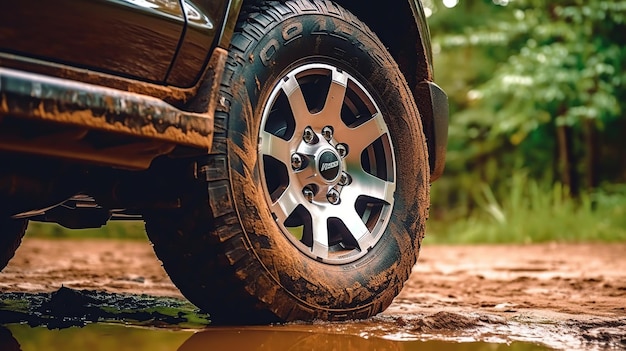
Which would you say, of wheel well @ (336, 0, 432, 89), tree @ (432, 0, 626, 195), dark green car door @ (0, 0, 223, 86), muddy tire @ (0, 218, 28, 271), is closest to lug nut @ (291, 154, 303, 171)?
dark green car door @ (0, 0, 223, 86)

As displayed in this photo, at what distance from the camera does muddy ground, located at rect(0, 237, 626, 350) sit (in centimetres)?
228

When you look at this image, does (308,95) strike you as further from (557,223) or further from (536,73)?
(536,73)

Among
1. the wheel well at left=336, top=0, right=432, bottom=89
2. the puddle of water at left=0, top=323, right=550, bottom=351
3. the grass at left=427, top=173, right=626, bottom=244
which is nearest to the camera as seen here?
the puddle of water at left=0, top=323, right=550, bottom=351

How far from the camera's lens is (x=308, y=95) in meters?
2.67

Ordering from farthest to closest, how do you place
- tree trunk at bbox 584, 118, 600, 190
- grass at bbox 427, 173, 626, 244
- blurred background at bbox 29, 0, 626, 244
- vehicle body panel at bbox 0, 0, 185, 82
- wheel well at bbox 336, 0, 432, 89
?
tree trunk at bbox 584, 118, 600, 190, blurred background at bbox 29, 0, 626, 244, grass at bbox 427, 173, 626, 244, wheel well at bbox 336, 0, 432, 89, vehicle body panel at bbox 0, 0, 185, 82

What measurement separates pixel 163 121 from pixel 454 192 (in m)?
17.7

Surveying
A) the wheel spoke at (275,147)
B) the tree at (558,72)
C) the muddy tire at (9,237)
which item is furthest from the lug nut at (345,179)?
the tree at (558,72)

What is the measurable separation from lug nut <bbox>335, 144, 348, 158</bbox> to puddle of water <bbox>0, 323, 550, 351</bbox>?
63 cm

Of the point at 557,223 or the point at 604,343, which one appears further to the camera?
the point at 557,223

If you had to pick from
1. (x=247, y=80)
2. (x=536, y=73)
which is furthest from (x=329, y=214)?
(x=536, y=73)

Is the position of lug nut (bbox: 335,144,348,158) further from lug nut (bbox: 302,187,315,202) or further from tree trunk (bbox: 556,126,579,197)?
tree trunk (bbox: 556,126,579,197)

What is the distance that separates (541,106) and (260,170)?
1001cm

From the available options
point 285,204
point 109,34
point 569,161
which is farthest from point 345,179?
point 569,161

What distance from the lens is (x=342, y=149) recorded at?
2584mm
